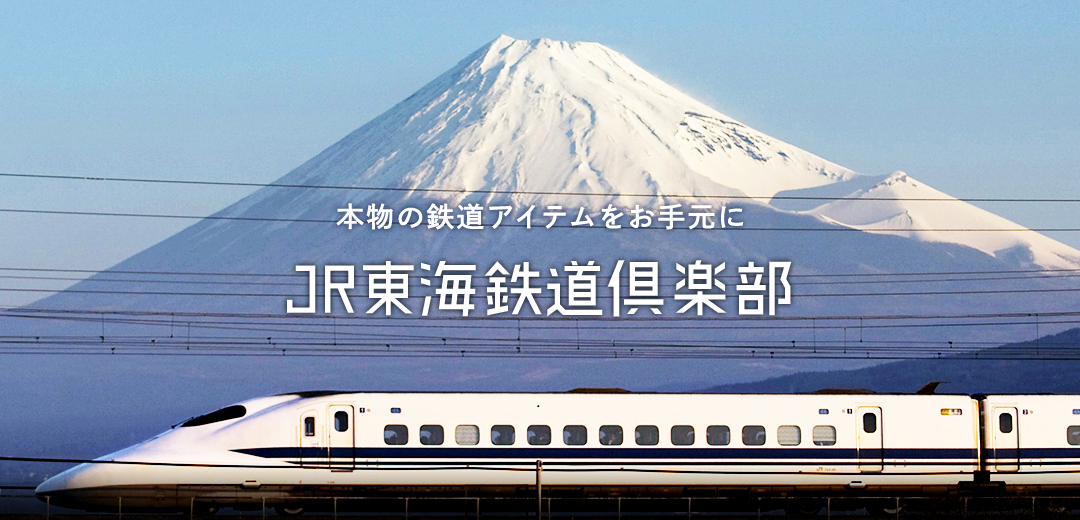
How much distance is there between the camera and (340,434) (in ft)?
128

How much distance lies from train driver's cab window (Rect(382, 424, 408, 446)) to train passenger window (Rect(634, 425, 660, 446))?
230 inches

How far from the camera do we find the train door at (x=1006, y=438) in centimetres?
4062

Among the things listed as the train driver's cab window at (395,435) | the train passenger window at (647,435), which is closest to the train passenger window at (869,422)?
the train passenger window at (647,435)

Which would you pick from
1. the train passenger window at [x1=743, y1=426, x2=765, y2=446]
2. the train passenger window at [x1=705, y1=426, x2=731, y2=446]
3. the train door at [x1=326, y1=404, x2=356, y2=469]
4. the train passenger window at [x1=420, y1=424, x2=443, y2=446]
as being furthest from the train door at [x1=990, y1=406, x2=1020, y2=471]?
the train door at [x1=326, y1=404, x2=356, y2=469]

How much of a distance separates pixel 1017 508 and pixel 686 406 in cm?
967

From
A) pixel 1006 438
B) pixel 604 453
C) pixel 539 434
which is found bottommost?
pixel 604 453

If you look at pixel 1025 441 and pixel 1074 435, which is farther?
pixel 1074 435

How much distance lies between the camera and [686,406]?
39969 mm

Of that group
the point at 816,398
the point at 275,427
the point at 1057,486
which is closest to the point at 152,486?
the point at 275,427

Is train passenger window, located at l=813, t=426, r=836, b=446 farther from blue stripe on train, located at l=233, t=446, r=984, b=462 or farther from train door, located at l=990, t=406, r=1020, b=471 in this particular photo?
train door, located at l=990, t=406, r=1020, b=471

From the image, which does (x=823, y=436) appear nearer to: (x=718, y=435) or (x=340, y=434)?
(x=718, y=435)

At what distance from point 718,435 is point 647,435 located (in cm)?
187

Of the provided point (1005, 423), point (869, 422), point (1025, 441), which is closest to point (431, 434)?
point (869, 422)

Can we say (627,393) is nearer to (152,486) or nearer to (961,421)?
(961,421)
